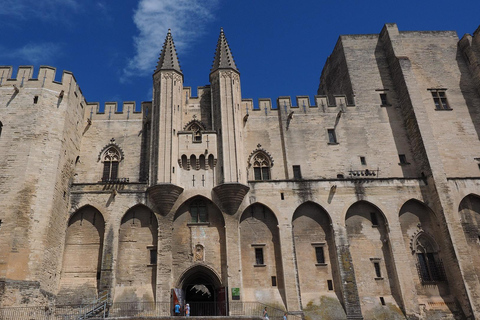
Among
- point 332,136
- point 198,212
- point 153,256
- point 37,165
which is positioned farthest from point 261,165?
point 37,165

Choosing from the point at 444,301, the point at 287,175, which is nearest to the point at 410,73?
the point at 287,175

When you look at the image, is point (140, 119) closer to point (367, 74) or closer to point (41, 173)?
point (41, 173)

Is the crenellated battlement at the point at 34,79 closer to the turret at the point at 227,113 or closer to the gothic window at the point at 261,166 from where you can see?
the turret at the point at 227,113

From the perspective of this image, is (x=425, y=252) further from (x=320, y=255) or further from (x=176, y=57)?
(x=176, y=57)

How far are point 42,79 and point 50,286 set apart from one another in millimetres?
11806

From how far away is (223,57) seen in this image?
28328 millimetres

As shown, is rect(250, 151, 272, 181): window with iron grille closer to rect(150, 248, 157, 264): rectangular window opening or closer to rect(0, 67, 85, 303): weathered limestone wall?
rect(150, 248, 157, 264): rectangular window opening

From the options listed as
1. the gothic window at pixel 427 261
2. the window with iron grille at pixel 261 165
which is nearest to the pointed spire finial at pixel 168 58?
the window with iron grille at pixel 261 165

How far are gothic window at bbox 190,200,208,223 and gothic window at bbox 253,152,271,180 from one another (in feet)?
14.1

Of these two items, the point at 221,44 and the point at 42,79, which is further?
the point at 221,44

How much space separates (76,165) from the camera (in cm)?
2594

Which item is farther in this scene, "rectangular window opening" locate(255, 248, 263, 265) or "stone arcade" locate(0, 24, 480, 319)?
"rectangular window opening" locate(255, 248, 263, 265)

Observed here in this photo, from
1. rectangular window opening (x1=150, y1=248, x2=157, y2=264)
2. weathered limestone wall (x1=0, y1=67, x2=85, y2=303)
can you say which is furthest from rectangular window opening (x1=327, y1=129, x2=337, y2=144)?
weathered limestone wall (x1=0, y1=67, x2=85, y2=303)

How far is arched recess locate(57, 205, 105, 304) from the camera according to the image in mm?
21438
